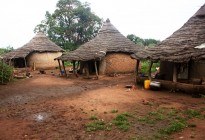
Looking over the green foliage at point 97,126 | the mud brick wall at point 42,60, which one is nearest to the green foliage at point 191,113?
the green foliage at point 97,126

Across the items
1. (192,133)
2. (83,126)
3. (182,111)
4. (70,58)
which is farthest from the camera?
(70,58)

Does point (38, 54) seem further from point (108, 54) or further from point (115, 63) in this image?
point (115, 63)

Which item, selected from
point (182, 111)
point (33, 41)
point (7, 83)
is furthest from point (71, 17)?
point (182, 111)

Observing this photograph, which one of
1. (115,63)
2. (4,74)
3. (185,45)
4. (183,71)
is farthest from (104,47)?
(185,45)

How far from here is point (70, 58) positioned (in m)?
20.8

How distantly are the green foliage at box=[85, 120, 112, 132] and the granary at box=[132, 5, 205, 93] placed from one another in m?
6.30

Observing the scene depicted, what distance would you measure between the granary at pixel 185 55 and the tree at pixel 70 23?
86.4 feet

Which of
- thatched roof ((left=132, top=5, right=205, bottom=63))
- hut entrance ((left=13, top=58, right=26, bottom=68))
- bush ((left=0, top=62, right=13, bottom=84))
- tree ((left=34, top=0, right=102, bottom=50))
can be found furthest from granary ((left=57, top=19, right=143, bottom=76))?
tree ((left=34, top=0, right=102, bottom=50))

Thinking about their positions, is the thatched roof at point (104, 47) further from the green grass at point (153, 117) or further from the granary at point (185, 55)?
the green grass at point (153, 117)

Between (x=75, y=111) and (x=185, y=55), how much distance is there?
6664mm

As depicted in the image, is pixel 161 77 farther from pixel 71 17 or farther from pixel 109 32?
pixel 71 17

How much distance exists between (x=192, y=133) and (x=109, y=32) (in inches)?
714

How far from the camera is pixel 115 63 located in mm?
21859

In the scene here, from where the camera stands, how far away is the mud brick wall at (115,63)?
2167 cm
